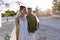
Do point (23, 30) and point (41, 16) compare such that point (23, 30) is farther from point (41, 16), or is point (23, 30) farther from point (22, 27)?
point (41, 16)

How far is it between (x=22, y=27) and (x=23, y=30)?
0.03 metres

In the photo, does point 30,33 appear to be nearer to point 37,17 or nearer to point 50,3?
point 37,17

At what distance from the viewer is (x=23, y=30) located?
4.13 ft

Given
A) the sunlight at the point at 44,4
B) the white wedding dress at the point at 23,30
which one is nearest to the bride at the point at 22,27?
the white wedding dress at the point at 23,30

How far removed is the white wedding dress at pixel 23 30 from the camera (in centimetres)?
125

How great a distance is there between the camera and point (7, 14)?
127 centimetres

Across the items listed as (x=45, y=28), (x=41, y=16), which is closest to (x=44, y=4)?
(x=41, y=16)

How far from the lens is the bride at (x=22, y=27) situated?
4.11ft

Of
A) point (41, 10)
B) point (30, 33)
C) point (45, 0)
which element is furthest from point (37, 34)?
point (45, 0)

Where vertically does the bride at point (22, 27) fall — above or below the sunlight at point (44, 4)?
below

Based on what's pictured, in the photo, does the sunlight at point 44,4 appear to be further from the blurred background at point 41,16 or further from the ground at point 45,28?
A: the ground at point 45,28

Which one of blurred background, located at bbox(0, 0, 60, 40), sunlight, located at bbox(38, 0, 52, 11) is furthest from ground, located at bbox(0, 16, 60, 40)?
sunlight, located at bbox(38, 0, 52, 11)

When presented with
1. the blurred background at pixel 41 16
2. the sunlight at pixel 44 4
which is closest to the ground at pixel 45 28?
the blurred background at pixel 41 16

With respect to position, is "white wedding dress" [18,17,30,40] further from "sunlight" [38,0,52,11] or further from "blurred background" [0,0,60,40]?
"sunlight" [38,0,52,11]
